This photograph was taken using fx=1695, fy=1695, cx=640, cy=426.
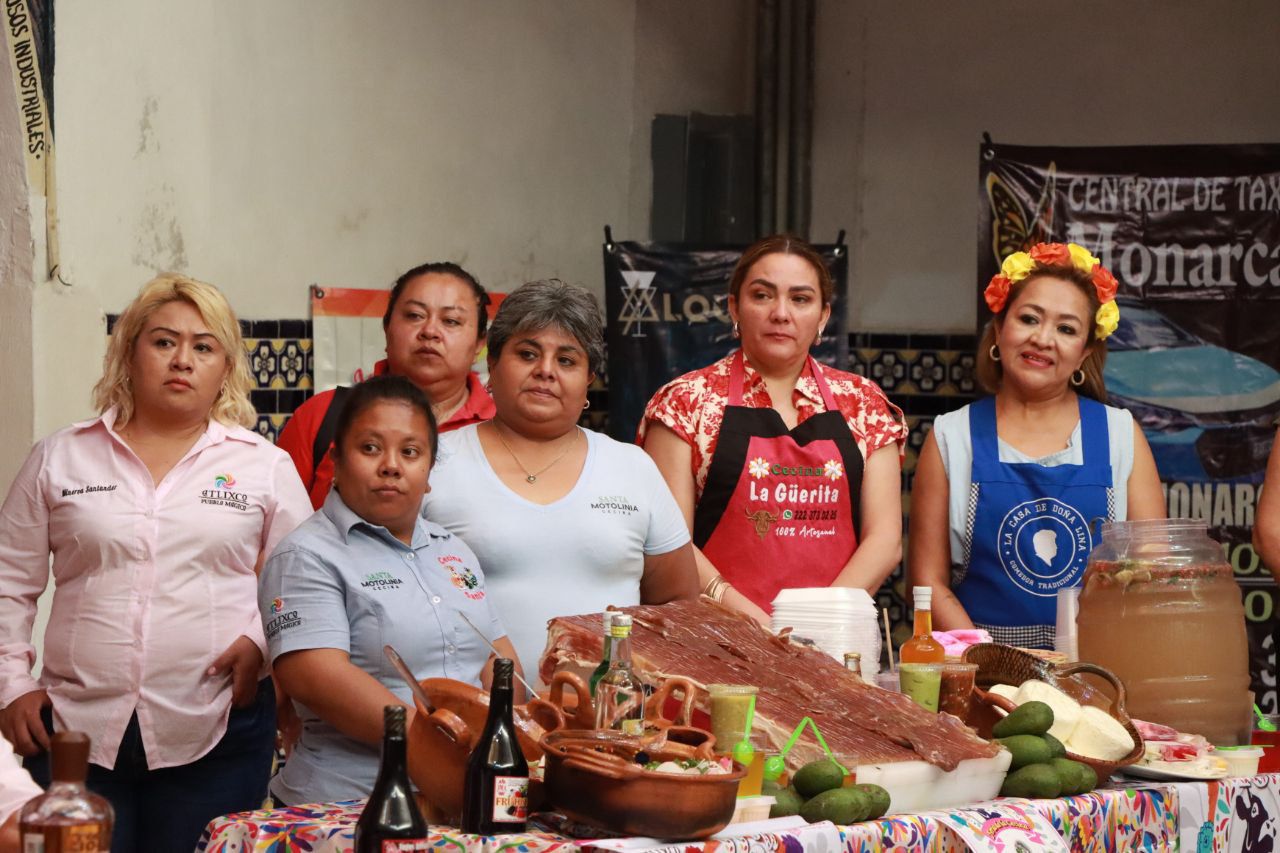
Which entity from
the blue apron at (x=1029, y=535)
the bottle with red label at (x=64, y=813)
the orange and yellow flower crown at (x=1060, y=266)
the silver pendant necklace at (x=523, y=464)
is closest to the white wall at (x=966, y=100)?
the orange and yellow flower crown at (x=1060, y=266)

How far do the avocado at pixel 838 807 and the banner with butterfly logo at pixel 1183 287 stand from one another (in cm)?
417

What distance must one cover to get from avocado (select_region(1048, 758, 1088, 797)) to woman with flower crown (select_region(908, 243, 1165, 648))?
128cm

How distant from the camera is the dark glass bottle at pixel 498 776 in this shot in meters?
2.55

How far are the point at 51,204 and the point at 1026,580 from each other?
9.49ft

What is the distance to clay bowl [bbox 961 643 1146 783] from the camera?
11.0ft

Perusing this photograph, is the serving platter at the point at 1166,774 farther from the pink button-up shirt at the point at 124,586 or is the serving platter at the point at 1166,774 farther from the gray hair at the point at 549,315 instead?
the pink button-up shirt at the point at 124,586

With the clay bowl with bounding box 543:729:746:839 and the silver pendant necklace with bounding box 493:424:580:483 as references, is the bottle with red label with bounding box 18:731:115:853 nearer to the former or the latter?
the clay bowl with bounding box 543:729:746:839

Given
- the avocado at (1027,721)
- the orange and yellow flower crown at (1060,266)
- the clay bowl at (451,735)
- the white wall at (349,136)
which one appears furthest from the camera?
the white wall at (349,136)

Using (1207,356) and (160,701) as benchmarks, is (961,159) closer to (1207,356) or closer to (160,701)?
(1207,356)

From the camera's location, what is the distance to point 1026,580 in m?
4.40

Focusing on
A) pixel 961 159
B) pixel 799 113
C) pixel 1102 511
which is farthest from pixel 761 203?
pixel 1102 511

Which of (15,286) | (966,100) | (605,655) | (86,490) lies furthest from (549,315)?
(966,100)

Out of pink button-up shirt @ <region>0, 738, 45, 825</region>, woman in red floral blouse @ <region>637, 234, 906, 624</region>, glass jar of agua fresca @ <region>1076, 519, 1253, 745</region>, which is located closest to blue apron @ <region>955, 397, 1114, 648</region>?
woman in red floral blouse @ <region>637, 234, 906, 624</region>

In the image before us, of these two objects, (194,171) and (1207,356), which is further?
(1207,356)
